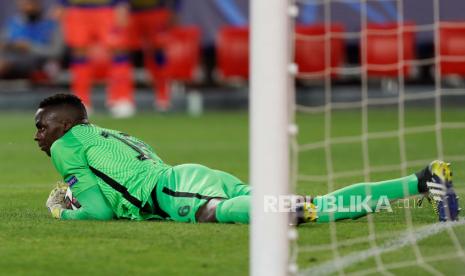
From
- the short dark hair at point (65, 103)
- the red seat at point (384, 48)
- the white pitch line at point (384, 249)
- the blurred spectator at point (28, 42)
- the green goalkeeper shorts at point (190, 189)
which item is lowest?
the white pitch line at point (384, 249)

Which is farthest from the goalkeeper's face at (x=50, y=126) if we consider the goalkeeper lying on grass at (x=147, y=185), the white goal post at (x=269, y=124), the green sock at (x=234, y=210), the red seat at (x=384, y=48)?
the red seat at (x=384, y=48)

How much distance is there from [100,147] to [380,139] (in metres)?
6.58

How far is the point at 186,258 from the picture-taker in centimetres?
520

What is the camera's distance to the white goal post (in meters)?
4.52

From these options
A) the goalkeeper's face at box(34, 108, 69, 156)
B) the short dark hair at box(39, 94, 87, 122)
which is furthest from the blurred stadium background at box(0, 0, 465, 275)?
the short dark hair at box(39, 94, 87, 122)

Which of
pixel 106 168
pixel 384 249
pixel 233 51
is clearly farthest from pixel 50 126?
pixel 233 51

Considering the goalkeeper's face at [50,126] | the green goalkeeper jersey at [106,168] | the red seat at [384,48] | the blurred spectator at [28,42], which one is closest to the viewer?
the green goalkeeper jersey at [106,168]

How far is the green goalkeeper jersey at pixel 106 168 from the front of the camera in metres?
5.98

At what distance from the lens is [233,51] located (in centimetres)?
1716

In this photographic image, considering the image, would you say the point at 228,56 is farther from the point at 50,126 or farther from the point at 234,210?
the point at 234,210

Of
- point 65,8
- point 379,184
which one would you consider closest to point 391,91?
point 65,8

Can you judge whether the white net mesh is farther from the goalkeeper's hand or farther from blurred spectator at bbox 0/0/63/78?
blurred spectator at bbox 0/0/63/78

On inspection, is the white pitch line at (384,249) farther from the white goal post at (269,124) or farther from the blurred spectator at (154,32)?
the blurred spectator at (154,32)

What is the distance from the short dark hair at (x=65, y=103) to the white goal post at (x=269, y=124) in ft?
5.98
